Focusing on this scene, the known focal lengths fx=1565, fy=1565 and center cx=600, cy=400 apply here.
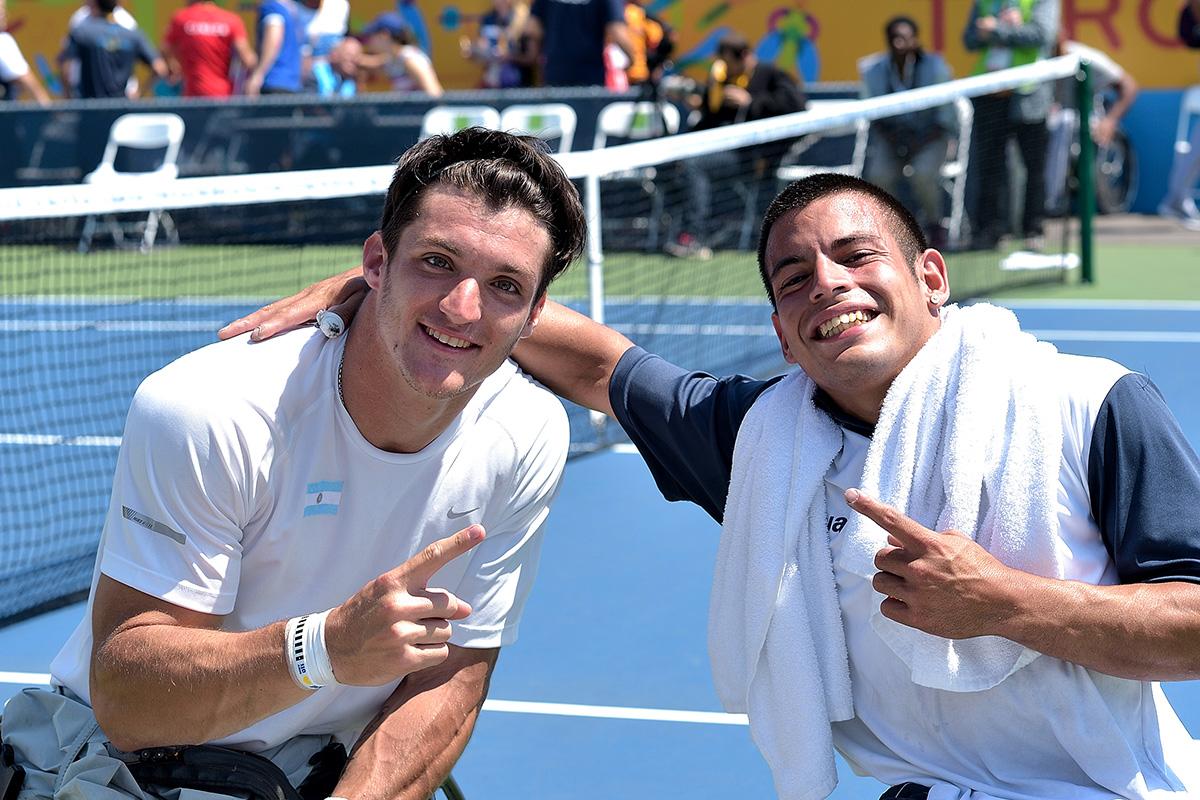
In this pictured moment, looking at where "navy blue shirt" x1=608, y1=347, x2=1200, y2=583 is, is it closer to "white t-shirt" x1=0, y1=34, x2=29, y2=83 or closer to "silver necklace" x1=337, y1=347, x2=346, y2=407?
"silver necklace" x1=337, y1=347, x2=346, y2=407

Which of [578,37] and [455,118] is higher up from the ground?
[578,37]

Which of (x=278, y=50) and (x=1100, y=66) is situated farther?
(x=278, y=50)

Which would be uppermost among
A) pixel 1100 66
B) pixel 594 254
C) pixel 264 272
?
pixel 1100 66

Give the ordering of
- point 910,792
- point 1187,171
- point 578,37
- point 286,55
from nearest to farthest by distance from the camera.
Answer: point 910,792, point 578,37, point 1187,171, point 286,55

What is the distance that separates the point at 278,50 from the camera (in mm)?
15664

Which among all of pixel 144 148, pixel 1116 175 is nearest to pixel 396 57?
pixel 144 148

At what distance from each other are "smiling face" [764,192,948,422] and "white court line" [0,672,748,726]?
1762mm

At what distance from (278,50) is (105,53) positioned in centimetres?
187

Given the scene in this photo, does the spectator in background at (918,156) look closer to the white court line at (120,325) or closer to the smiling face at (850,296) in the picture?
the white court line at (120,325)

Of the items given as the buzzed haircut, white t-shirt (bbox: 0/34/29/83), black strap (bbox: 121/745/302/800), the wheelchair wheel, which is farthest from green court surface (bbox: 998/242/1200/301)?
white t-shirt (bbox: 0/34/29/83)

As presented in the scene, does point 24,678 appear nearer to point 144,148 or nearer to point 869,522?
point 869,522

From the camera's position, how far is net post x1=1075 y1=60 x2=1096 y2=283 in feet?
38.4

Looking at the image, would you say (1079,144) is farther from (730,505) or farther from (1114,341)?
(730,505)

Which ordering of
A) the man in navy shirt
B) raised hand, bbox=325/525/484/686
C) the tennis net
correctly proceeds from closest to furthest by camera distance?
raised hand, bbox=325/525/484/686 < the man in navy shirt < the tennis net
